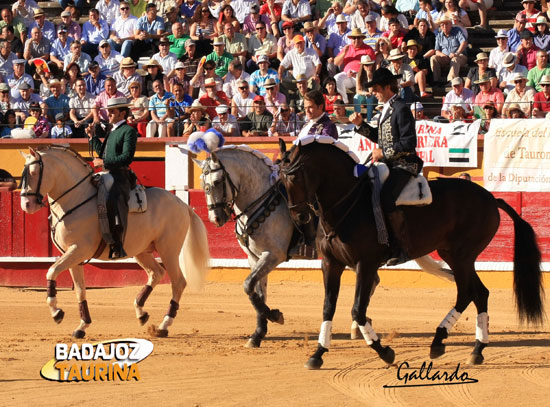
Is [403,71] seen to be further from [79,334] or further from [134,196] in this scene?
[79,334]

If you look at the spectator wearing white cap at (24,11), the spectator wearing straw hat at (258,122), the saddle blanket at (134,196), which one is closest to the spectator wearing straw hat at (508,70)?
the spectator wearing straw hat at (258,122)

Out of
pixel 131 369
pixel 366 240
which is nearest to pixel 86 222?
pixel 131 369

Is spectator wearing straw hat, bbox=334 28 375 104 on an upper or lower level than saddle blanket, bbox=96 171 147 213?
upper

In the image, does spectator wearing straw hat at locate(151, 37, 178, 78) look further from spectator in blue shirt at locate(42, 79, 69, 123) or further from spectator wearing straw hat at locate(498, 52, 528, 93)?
spectator wearing straw hat at locate(498, 52, 528, 93)

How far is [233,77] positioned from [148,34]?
2.78 meters

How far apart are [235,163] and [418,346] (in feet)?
7.64

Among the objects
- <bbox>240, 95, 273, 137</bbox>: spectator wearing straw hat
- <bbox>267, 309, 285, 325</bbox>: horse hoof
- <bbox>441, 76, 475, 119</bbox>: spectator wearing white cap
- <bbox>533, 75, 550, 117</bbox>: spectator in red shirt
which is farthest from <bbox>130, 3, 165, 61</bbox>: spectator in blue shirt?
<bbox>267, 309, 285, 325</bbox>: horse hoof

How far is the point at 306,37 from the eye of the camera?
17.9 metres

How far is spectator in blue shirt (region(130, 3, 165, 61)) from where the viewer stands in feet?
64.6

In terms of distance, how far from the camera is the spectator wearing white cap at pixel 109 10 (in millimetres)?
20844

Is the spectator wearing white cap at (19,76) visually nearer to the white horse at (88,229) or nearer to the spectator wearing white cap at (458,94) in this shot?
the spectator wearing white cap at (458,94)

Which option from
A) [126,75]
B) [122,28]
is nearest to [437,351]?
[126,75]

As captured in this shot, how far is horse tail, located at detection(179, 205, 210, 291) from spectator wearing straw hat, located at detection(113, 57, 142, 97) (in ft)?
24.7

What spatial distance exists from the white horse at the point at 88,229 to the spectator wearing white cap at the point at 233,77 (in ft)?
22.3
